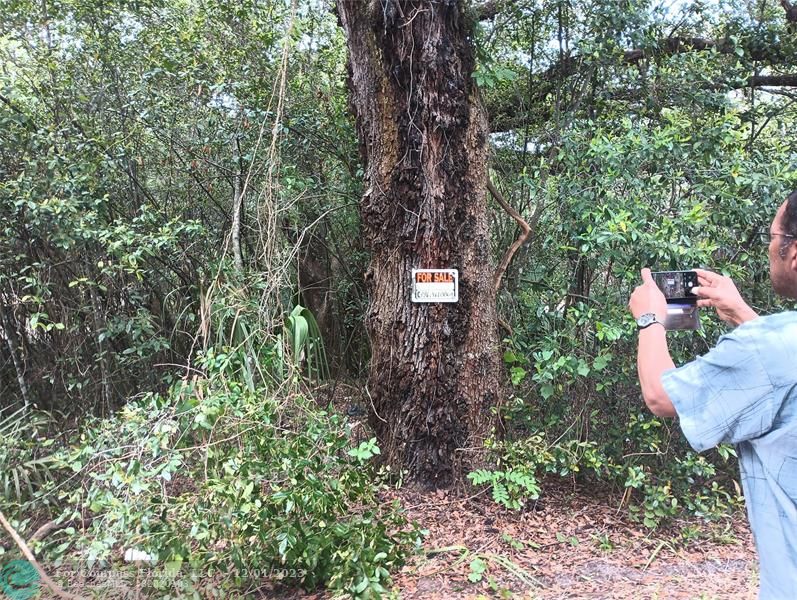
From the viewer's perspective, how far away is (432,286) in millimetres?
3043

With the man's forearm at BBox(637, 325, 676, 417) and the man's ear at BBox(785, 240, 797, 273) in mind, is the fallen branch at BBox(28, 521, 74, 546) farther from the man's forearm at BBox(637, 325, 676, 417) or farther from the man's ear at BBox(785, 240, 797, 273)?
the man's ear at BBox(785, 240, 797, 273)

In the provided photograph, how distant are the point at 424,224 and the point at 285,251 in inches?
37.6

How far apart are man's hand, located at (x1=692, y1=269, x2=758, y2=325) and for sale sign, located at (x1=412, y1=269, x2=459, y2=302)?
5.00 feet

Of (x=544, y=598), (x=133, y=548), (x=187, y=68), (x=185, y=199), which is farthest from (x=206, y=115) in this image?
(x=544, y=598)

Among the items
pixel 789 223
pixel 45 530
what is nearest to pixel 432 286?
pixel 789 223

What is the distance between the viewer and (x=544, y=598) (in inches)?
95.4

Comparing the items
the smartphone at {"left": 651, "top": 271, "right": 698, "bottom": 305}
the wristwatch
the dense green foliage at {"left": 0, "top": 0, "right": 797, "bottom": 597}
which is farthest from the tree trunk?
the wristwatch

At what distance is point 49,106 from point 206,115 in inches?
41.7

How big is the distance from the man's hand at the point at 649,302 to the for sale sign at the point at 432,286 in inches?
58.3

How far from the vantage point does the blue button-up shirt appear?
3.74ft

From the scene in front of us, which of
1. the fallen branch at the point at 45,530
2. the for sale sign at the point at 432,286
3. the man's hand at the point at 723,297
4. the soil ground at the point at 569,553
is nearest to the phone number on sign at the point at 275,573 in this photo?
the soil ground at the point at 569,553

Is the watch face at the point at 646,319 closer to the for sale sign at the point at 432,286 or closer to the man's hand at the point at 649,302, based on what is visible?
the man's hand at the point at 649,302

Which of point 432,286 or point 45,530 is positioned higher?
point 432,286

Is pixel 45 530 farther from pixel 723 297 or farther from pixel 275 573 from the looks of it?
pixel 723 297
